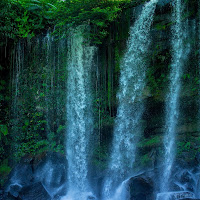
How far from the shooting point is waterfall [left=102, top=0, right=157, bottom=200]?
6312 mm

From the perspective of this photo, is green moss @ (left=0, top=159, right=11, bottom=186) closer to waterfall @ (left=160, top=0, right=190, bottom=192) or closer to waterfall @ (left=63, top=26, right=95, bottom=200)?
waterfall @ (left=63, top=26, right=95, bottom=200)

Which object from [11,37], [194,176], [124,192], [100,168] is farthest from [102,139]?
[11,37]

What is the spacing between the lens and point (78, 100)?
7.24 meters

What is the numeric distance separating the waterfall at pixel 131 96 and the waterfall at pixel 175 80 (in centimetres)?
84

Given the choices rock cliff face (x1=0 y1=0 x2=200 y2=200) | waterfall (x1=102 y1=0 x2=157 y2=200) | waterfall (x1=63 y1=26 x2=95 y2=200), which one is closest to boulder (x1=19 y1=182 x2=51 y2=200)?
rock cliff face (x1=0 y1=0 x2=200 y2=200)

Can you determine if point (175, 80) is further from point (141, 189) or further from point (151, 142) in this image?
point (141, 189)

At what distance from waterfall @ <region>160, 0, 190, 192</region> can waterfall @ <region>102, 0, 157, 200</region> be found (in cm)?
84

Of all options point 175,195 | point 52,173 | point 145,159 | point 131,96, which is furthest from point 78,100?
point 175,195

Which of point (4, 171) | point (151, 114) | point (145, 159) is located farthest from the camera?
point (4, 171)

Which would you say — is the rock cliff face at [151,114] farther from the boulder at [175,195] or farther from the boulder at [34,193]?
the boulder at [175,195]

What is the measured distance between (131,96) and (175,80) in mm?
1544

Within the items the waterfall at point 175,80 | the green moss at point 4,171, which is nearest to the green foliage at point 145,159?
the waterfall at point 175,80

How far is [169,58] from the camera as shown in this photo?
6422 millimetres

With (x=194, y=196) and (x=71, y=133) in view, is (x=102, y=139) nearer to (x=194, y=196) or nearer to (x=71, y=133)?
(x=71, y=133)
